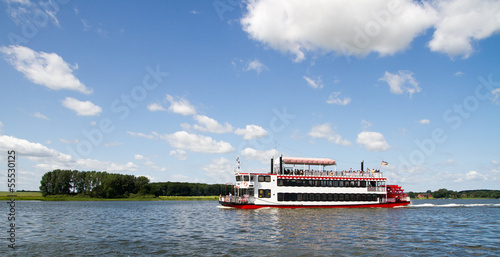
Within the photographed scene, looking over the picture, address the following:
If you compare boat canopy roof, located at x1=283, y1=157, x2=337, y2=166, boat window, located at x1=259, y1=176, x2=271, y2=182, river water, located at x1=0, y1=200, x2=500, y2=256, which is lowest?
river water, located at x1=0, y1=200, x2=500, y2=256

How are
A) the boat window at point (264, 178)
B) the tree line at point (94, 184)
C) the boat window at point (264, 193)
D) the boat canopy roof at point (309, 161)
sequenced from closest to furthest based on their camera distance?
the boat window at point (264, 193), the boat window at point (264, 178), the boat canopy roof at point (309, 161), the tree line at point (94, 184)

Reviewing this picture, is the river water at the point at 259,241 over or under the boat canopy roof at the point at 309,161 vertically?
under

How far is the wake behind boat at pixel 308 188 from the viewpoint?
173 feet

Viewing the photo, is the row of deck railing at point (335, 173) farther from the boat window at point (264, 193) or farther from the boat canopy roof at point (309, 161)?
the boat window at point (264, 193)

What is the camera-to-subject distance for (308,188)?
178 ft

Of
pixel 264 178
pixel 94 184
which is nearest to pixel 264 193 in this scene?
pixel 264 178

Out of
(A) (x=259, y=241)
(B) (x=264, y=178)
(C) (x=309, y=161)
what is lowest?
(A) (x=259, y=241)

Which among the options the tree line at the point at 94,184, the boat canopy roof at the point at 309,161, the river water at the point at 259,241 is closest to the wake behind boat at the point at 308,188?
the boat canopy roof at the point at 309,161

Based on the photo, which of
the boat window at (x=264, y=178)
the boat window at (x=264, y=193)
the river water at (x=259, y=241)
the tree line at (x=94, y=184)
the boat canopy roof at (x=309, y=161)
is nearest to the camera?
the river water at (x=259, y=241)

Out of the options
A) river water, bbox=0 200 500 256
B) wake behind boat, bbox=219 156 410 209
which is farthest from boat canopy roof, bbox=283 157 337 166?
river water, bbox=0 200 500 256

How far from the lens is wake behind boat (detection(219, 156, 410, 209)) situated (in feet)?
173

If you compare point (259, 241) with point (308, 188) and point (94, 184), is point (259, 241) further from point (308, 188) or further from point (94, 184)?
point (94, 184)

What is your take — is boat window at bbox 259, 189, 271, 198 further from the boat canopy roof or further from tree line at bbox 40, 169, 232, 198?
tree line at bbox 40, 169, 232, 198

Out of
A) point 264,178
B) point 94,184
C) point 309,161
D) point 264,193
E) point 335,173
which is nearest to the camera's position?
point 264,193
